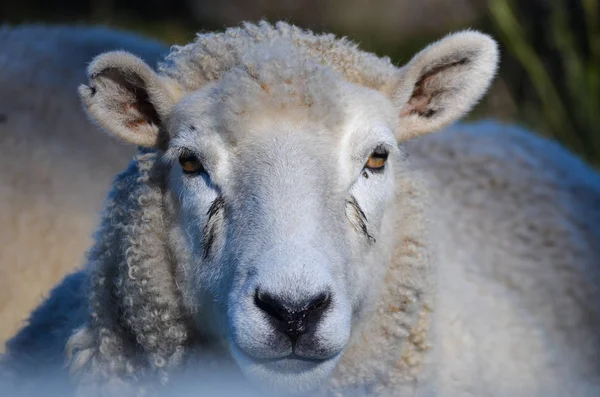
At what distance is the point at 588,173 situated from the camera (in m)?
4.62

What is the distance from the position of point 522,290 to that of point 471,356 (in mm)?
621

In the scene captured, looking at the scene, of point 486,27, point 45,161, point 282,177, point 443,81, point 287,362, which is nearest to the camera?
point 287,362

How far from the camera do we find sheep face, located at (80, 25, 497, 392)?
8.39 ft

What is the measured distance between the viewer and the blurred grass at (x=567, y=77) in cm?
702

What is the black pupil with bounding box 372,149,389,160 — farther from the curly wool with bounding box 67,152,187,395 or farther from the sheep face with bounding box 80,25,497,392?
the curly wool with bounding box 67,152,187,395

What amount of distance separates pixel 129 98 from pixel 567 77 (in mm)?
4804

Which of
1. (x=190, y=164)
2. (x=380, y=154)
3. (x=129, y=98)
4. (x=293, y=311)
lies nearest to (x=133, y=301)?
(x=190, y=164)

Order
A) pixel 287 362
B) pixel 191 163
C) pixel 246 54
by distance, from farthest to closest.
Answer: pixel 246 54 < pixel 191 163 < pixel 287 362

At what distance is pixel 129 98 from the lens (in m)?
3.11

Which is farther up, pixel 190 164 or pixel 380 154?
pixel 380 154

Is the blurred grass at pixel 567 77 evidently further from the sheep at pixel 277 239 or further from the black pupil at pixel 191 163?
the black pupil at pixel 191 163

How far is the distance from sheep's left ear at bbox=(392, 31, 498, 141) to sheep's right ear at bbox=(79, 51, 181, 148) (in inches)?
28.4

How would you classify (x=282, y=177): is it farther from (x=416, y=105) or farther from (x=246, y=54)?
(x=416, y=105)

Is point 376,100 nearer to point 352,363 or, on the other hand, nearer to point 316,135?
point 316,135
